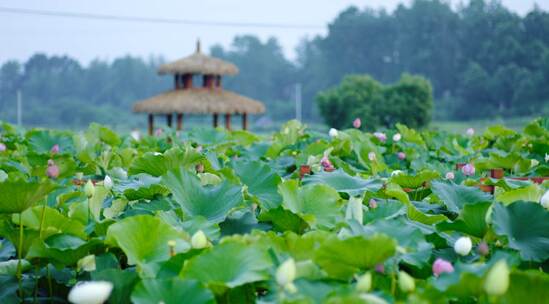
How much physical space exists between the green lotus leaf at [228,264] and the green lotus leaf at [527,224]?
412mm

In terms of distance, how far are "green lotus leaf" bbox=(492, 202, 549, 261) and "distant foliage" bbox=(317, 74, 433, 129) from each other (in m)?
25.7

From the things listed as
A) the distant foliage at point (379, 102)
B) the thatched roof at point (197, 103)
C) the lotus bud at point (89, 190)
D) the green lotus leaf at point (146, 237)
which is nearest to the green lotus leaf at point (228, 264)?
the green lotus leaf at point (146, 237)

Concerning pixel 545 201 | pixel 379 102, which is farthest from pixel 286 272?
pixel 379 102

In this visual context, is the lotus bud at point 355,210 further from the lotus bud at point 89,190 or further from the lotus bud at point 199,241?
the lotus bud at point 89,190

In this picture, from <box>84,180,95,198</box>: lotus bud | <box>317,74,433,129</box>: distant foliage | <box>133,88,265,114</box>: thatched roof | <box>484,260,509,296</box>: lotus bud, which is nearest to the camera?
<box>484,260,509,296</box>: lotus bud

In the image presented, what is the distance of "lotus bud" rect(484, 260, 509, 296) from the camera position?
26.2 inches

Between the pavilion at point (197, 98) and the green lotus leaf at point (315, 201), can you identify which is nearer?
the green lotus leaf at point (315, 201)

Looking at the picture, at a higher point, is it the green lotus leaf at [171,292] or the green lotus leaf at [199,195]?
the green lotus leaf at [199,195]

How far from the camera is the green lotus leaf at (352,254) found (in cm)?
78

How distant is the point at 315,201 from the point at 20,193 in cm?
47

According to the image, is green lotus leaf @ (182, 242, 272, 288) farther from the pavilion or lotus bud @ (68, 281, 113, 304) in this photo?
the pavilion

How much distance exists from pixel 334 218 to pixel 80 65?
51395 millimetres

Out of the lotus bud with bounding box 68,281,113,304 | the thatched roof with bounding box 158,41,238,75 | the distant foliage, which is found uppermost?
the thatched roof with bounding box 158,41,238,75

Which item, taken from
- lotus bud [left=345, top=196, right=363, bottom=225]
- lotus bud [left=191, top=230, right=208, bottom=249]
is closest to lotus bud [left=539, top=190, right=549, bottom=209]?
lotus bud [left=345, top=196, right=363, bottom=225]
